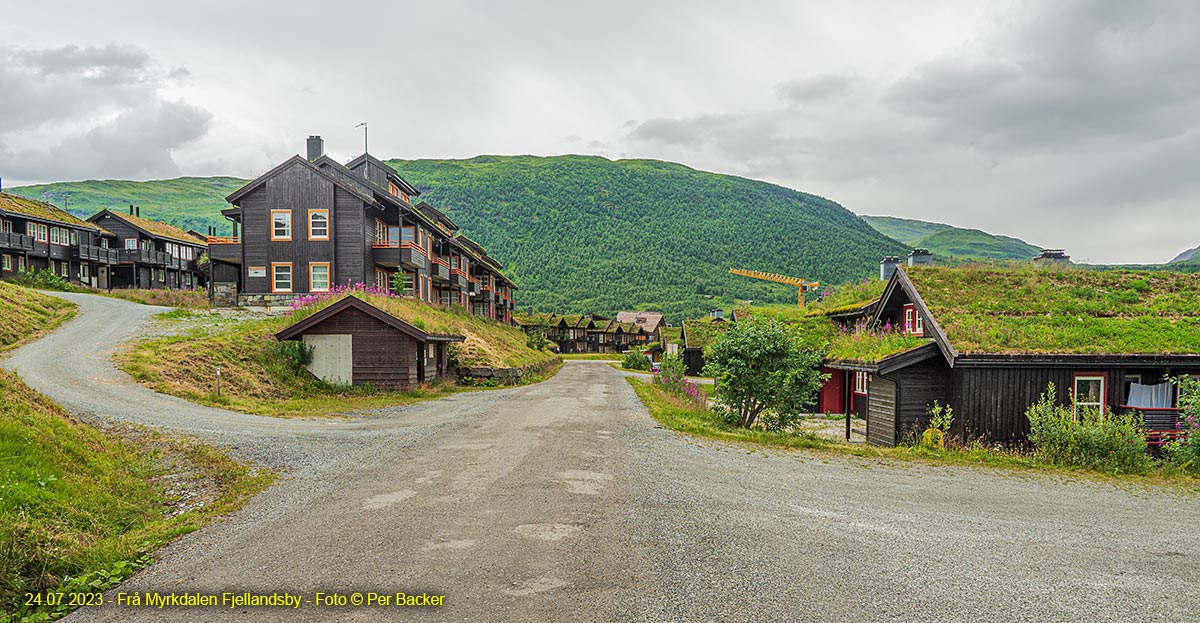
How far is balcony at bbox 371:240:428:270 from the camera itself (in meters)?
38.1

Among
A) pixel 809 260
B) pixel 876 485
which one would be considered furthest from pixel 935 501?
pixel 809 260

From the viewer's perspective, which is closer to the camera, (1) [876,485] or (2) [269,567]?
(2) [269,567]

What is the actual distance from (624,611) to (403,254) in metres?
35.8

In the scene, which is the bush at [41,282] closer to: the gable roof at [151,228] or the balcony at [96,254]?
the balcony at [96,254]

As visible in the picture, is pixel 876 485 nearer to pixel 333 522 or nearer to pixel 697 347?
pixel 333 522

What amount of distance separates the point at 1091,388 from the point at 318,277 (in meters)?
35.5

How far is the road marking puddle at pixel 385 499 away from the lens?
8703 mm

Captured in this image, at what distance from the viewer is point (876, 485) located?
11391mm

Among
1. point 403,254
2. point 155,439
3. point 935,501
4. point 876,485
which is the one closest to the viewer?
point 935,501

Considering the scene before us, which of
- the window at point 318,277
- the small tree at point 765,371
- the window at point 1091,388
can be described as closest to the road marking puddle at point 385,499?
the small tree at point 765,371

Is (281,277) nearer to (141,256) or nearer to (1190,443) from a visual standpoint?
(141,256)

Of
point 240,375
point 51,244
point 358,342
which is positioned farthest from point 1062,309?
point 51,244

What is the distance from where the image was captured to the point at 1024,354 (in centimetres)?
1705

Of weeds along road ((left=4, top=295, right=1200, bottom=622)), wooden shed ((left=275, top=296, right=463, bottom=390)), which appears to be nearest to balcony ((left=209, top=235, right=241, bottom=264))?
wooden shed ((left=275, top=296, right=463, bottom=390))
